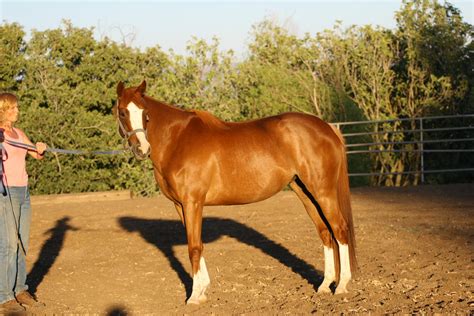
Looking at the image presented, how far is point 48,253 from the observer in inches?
344

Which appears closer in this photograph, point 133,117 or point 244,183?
point 133,117

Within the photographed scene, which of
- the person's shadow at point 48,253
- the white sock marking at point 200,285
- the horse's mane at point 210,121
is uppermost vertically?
the horse's mane at point 210,121

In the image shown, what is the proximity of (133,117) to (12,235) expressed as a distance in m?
1.41

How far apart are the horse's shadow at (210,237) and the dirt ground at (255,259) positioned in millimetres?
15

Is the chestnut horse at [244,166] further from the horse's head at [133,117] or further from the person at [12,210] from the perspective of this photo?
the person at [12,210]

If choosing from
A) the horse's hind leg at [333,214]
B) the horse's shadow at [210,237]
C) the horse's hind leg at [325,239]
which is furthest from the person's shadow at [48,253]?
the horse's hind leg at [333,214]

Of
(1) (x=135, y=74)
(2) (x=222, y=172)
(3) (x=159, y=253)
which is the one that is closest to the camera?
(2) (x=222, y=172)

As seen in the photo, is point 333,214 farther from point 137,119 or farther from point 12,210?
point 12,210

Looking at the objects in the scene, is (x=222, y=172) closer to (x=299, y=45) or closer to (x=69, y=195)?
(x=69, y=195)

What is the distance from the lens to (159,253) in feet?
27.5

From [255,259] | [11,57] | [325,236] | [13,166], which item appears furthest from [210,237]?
[11,57]

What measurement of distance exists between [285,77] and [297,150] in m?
12.3

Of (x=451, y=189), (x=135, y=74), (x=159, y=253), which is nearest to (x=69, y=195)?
(x=135, y=74)

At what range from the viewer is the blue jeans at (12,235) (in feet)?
18.4
